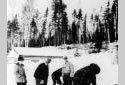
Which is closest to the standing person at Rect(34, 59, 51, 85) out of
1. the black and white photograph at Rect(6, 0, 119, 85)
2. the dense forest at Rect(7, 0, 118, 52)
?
the black and white photograph at Rect(6, 0, 119, 85)

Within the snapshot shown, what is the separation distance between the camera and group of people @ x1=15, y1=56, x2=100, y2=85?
7.35 ft

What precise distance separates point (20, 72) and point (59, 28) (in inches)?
15.0

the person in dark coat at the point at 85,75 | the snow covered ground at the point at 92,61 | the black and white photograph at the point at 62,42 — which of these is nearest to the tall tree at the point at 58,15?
the black and white photograph at the point at 62,42

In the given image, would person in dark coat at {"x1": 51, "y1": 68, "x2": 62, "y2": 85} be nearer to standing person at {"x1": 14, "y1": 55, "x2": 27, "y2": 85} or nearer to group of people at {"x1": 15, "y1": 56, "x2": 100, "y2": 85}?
group of people at {"x1": 15, "y1": 56, "x2": 100, "y2": 85}

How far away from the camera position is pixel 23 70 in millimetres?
2242

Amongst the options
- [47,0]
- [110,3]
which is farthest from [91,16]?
[47,0]

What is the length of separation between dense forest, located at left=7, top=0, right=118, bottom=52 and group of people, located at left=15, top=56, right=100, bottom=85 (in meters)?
0.13

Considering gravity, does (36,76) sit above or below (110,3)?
below

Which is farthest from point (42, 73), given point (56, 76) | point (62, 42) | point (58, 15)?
point (58, 15)

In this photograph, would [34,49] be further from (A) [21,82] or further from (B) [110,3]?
(B) [110,3]

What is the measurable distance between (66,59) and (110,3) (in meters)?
0.47

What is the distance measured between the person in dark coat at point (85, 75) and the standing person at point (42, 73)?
0.19 metres

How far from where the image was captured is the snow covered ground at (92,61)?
7.35 ft

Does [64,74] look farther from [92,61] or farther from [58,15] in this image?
[58,15]
